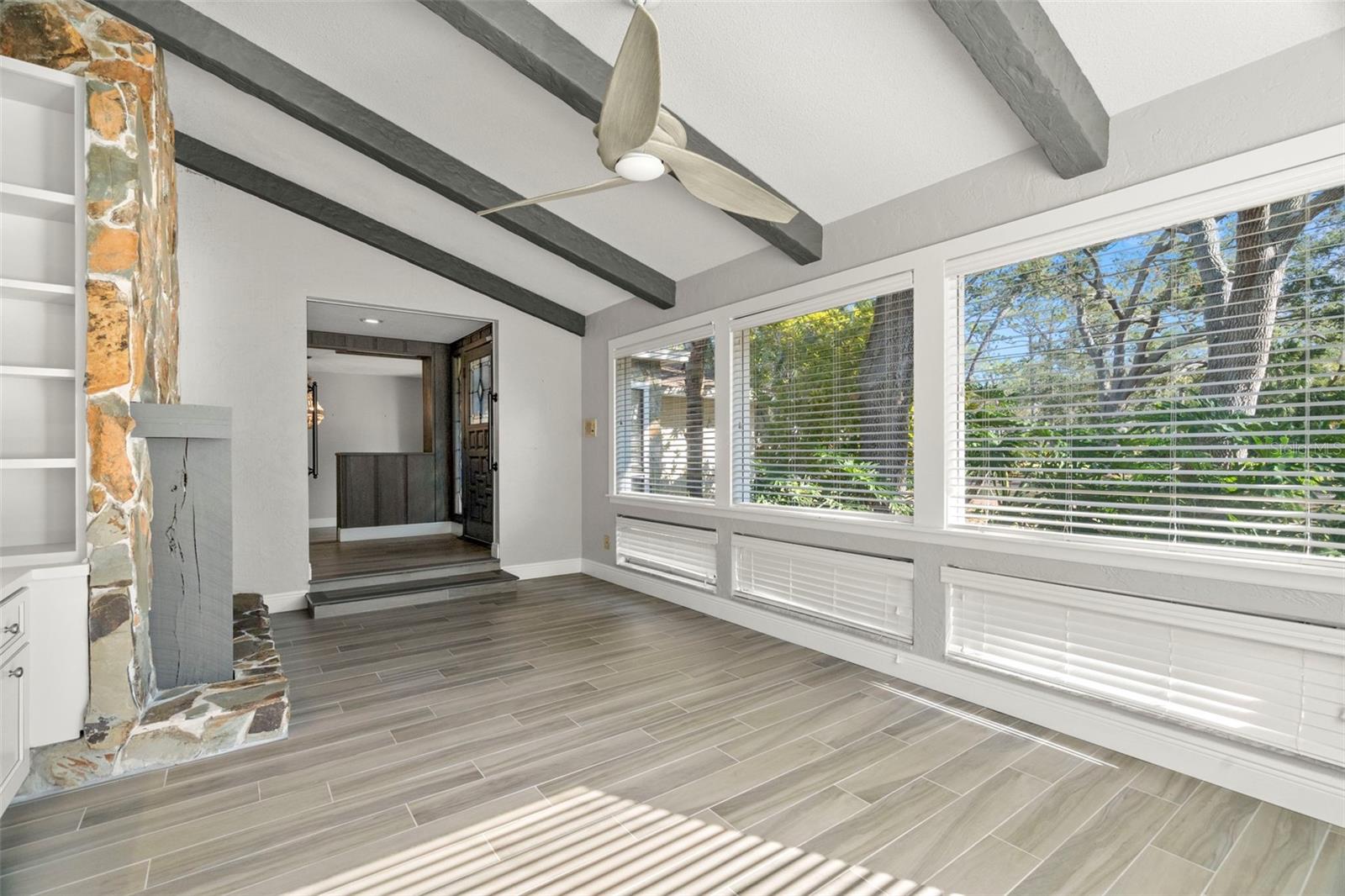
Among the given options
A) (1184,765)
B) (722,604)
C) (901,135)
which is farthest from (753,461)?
(1184,765)

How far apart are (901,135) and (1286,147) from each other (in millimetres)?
1371

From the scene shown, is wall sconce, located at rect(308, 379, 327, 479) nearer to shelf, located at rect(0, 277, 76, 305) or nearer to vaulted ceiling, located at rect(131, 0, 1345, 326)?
vaulted ceiling, located at rect(131, 0, 1345, 326)

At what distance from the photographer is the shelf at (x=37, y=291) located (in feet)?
7.52

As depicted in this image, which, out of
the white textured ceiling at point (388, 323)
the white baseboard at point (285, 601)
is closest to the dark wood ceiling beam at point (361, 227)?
the white textured ceiling at point (388, 323)

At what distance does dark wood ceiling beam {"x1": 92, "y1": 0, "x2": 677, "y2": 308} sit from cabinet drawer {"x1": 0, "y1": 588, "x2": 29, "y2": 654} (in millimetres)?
2688

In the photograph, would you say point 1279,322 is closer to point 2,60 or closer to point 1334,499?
point 1334,499

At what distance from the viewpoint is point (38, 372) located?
233 centimetres

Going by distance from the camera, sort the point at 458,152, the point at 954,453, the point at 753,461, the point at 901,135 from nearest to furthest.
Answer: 1. the point at 901,135
2. the point at 954,453
3. the point at 458,152
4. the point at 753,461

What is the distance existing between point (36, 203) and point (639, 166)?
7.45ft

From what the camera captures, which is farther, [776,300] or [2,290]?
[776,300]

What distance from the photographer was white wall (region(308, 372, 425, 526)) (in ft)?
29.8

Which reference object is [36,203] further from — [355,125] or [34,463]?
[355,125]

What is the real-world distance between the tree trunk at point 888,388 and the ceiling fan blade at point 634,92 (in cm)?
196

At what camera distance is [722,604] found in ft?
14.9
